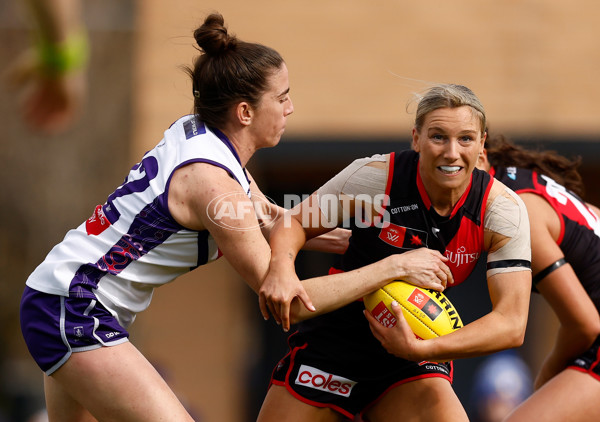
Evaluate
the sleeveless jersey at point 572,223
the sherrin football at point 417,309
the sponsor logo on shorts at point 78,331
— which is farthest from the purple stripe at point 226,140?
the sleeveless jersey at point 572,223

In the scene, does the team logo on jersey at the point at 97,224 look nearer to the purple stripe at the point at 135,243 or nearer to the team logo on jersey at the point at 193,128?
the purple stripe at the point at 135,243

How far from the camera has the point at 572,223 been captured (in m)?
4.79

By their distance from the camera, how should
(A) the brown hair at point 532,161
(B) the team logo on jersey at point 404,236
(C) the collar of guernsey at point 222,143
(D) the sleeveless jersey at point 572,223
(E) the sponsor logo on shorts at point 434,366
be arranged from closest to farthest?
(C) the collar of guernsey at point 222,143 < (B) the team logo on jersey at point 404,236 < (E) the sponsor logo on shorts at point 434,366 < (D) the sleeveless jersey at point 572,223 < (A) the brown hair at point 532,161

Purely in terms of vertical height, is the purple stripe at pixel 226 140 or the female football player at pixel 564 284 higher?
the purple stripe at pixel 226 140

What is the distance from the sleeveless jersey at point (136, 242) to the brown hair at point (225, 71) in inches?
6.4

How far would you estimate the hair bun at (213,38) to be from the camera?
13.5 feet

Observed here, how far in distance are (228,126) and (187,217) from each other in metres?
0.52

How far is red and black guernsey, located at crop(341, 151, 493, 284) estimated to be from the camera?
13.6 feet

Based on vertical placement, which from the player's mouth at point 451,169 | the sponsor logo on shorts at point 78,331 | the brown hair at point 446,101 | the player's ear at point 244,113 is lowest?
the sponsor logo on shorts at point 78,331

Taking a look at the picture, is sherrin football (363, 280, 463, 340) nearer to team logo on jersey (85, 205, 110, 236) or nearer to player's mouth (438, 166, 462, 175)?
player's mouth (438, 166, 462, 175)

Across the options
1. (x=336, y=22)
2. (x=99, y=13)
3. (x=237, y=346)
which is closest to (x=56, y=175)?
(x=99, y=13)

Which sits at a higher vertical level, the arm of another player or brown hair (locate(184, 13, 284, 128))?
brown hair (locate(184, 13, 284, 128))

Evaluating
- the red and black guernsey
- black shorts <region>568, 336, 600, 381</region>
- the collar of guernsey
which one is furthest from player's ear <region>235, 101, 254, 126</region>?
black shorts <region>568, 336, 600, 381</region>

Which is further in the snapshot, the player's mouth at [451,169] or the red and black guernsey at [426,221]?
the red and black guernsey at [426,221]
